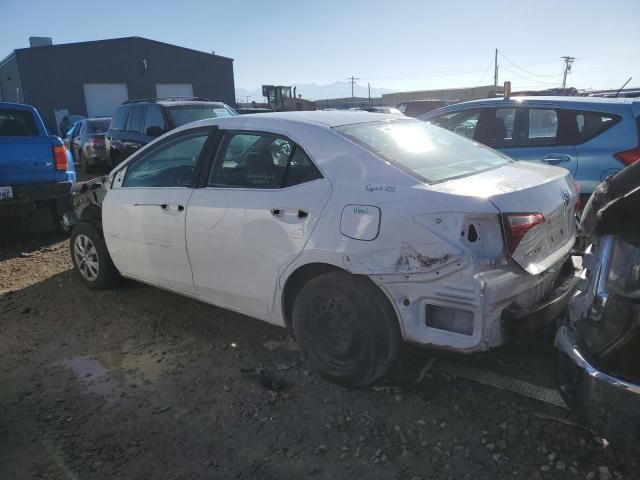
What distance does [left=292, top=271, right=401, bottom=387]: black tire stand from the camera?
278 cm

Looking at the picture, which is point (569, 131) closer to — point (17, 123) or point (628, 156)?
point (628, 156)

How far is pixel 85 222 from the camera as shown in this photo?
16.1 ft

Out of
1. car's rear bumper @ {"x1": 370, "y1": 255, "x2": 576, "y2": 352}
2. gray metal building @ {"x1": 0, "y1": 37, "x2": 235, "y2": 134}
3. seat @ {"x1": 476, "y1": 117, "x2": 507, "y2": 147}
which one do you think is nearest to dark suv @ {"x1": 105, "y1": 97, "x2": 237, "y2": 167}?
seat @ {"x1": 476, "y1": 117, "x2": 507, "y2": 147}

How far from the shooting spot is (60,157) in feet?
22.4

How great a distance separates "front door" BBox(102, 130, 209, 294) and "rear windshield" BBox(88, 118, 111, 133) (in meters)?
11.1

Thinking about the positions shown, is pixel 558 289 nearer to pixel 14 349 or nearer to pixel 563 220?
pixel 563 220

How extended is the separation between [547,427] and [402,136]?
192cm

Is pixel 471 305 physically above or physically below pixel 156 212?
below

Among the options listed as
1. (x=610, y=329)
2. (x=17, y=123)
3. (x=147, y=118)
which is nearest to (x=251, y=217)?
(x=610, y=329)

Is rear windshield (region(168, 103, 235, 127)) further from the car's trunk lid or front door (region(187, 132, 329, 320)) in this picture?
the car's trunk lid

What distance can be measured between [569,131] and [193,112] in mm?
7141

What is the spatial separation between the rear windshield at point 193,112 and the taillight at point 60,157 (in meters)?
2.94

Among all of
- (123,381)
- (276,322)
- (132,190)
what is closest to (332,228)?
(276,322)

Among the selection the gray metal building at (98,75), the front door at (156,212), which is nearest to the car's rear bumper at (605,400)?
the front door at (156,212)
